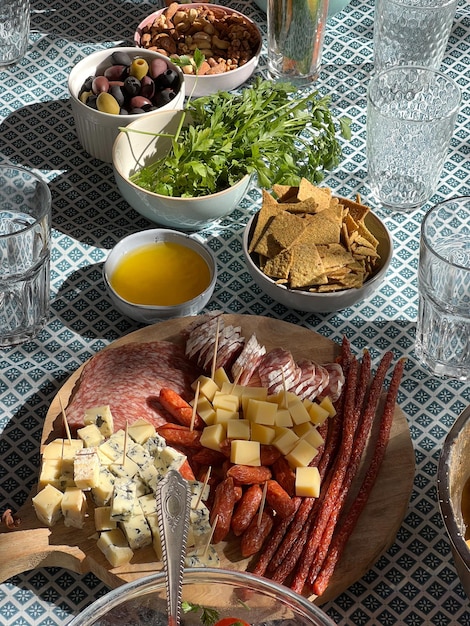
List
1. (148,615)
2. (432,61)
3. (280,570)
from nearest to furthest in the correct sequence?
(148,615) → (280,570) → (432,61)

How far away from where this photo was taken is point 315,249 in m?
1.82

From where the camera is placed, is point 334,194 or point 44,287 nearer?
point 44,287

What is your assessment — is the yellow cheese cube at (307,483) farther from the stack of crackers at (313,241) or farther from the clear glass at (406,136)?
the clear glass at (406,136)

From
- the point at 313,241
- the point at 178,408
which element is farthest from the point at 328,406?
the point at 313,241

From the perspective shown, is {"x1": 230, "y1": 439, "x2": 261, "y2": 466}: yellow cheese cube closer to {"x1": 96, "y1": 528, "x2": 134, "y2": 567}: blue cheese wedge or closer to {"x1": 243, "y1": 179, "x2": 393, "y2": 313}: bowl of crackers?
{"x1": 96, "y1": 528, "x2": 134, "y2": 567}: blue cheese wedge

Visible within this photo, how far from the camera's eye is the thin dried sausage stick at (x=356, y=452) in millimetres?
1425

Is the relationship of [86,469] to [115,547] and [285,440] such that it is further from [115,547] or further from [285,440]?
[285,440]

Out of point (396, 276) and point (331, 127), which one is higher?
point (331, 127)

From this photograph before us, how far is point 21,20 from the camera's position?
7.80 feet

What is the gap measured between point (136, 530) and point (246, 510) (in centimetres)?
17

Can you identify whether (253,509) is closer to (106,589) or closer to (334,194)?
(106,589)

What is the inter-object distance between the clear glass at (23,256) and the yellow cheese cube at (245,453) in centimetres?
52

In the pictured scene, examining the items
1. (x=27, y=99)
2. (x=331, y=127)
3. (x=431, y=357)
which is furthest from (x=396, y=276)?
(x=27, y=99)

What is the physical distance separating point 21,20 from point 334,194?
2.96 feet
